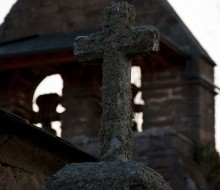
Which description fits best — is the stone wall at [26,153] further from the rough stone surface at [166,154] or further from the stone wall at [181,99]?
the stone wall at [181,99]

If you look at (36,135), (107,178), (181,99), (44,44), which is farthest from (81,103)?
(107,178)

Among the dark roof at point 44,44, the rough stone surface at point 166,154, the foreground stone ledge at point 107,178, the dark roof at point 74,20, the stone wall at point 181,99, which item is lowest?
the foreground stone ledge at point 107,178

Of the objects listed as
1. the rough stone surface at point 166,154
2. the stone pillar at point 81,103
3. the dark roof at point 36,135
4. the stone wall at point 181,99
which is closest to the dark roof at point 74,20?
the stone wall at point 181,99

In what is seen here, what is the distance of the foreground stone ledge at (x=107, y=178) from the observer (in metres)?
Result: 3.74

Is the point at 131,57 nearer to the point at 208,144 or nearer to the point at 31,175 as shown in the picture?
the point at 31,175

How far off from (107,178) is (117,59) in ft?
3.03

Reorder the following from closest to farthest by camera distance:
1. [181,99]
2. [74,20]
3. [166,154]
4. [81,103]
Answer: [166,154] → [181,99] → [81,103] → [74,20]

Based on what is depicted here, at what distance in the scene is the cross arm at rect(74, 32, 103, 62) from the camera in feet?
15.2

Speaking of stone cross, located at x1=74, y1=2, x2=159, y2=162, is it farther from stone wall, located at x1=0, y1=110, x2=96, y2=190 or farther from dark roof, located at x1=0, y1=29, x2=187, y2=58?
dark roof, located at x1=0, y1=29, x2=187, y2=58

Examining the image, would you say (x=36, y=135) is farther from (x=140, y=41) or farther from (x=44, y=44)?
(x=44, y=44)

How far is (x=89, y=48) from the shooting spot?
469cm

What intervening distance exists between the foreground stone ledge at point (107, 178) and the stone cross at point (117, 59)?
289 millimetres

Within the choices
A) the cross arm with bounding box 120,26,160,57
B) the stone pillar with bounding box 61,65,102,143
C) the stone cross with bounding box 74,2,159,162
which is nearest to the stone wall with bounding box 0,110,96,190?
the stone cross with bounding box 74,2,159,162

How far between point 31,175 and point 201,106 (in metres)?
6.95
